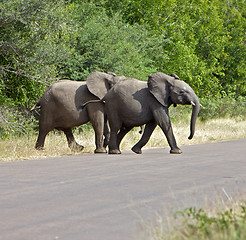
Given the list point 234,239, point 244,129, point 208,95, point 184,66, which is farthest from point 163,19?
point 234,239

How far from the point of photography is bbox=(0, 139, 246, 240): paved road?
5.75m

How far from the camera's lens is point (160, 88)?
14836mm

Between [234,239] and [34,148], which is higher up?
[234,239]

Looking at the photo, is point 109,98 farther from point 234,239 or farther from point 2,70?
Result: point 234,239

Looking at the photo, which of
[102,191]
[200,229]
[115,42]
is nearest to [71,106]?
[102,191]

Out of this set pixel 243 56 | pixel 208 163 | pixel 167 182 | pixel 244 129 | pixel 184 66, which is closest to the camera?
pixel 167 182

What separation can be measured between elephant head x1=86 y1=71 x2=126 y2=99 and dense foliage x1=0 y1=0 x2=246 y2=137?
229 centimetres

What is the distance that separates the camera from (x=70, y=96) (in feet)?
51.4

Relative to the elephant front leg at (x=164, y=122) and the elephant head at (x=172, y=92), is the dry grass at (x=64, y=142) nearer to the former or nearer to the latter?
the elephant front leg at (x=164, y=122)

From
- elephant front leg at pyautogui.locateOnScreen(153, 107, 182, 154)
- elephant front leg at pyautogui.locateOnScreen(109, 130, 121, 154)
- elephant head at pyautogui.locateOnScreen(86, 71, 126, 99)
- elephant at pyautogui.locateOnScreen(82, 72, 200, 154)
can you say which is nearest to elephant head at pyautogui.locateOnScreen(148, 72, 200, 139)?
elephant at pyautogui.locateOnScreen(82, 72, 200, 154)

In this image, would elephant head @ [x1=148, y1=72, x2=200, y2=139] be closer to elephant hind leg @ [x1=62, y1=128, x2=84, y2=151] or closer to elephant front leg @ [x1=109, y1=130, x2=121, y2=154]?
elephant front leg @ [x1=109, y1=130, x2=121, y2=154]

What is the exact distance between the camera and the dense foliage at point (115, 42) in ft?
56.9

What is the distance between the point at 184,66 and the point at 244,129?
8019 millimetres

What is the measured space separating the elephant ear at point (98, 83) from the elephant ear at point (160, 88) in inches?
56.5
